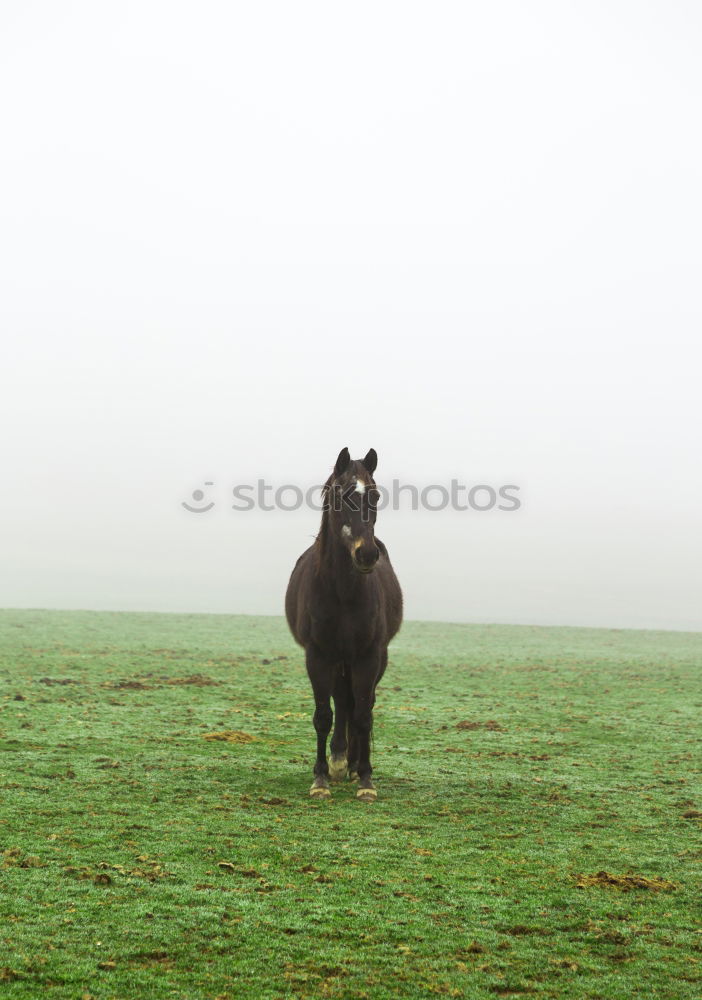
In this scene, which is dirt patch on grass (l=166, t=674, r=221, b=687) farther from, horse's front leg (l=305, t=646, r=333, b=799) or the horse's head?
the horse's head

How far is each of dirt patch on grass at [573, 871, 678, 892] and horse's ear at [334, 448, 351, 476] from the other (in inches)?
148

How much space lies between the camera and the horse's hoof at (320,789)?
24.8ft

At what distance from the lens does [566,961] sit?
13.8 ft

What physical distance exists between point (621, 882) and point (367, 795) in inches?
105

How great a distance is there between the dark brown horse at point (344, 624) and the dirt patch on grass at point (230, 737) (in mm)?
2115

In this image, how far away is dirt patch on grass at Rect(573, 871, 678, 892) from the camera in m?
5.29

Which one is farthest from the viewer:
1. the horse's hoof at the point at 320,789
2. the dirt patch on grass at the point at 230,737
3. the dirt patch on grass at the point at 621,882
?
the dirt patch on grass at the point at 230,737

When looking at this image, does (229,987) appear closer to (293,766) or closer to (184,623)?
(293,766)

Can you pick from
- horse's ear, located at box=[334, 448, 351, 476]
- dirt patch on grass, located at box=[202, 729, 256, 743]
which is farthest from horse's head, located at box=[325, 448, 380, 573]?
dirt patch on grass, located at box=[202, 729, 256, 743]

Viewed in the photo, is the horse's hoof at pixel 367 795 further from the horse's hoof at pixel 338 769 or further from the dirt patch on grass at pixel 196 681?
the dirt patch on grass at pixel 196 681

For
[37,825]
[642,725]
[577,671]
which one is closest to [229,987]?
[37,825]

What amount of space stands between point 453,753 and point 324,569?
136 inches

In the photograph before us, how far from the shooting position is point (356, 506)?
7258 mm

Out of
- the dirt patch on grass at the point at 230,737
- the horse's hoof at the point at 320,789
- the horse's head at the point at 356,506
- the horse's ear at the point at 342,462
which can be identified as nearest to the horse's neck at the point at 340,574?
the horse's head at the point at 356,506
